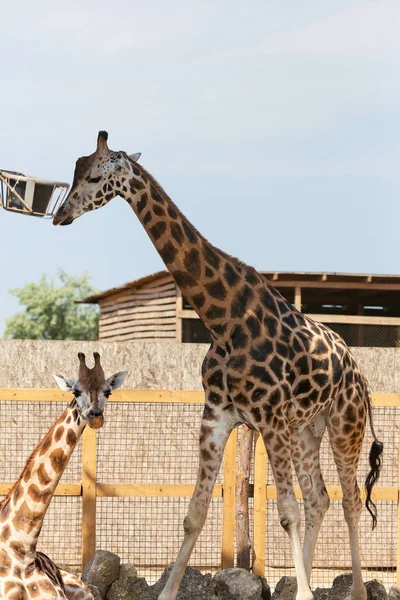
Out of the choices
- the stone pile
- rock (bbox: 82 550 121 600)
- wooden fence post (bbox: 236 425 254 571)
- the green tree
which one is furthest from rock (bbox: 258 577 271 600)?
the green tree

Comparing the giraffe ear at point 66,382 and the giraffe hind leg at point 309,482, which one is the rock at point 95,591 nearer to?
the giraffe hind leg at point 309,482

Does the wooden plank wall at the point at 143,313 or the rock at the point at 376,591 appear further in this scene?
the wooden plank wall at the point at 143,313

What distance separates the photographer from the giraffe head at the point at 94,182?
247 inches

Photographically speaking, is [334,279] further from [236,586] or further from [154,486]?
[236,586]

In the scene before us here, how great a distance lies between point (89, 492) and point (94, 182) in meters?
3.55

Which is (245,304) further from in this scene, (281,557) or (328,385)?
(281,557)

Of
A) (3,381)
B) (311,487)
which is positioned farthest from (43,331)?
(311,487)

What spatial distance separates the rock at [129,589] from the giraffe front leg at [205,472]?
1543mm

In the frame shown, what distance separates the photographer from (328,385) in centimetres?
696

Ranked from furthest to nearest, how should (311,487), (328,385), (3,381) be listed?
(3,381)
(311,487)
(328,385)

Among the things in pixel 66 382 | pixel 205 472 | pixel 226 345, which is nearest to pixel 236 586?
pixel 205 472

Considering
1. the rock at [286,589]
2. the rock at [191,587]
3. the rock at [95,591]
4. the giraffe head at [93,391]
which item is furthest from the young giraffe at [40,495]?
the rock at [286,589]

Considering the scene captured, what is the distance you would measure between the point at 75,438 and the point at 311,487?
8.38ft

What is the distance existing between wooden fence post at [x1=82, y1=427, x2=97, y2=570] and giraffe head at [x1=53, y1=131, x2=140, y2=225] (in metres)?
3.02
